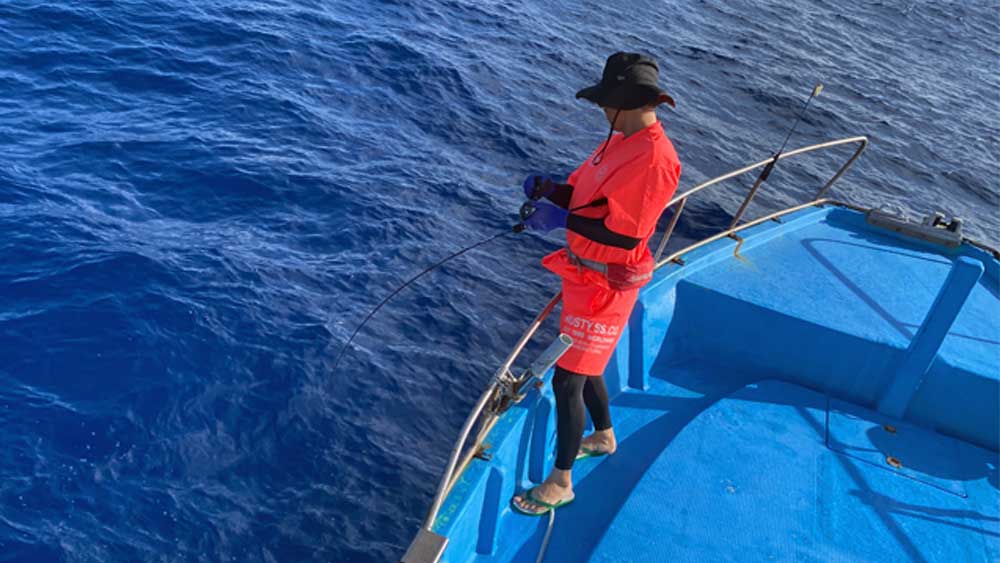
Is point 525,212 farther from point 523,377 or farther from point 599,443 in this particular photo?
point 599,443

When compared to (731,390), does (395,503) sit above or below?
below

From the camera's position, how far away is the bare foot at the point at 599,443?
4.34m

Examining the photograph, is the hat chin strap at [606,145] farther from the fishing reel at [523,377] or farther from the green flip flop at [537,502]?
the green flip flop at [537,502]

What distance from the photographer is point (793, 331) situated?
5102 millimetres

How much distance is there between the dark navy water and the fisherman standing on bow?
1.76 m

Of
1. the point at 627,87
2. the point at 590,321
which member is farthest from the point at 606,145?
the point at 590,321

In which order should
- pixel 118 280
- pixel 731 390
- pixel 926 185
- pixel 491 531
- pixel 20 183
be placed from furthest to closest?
pixel 926 185 < pixel 20 183 < pixel 118 280 < pixel 731 390 < pixel 491 531

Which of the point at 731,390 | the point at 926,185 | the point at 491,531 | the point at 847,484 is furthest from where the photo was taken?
the point at 926,185

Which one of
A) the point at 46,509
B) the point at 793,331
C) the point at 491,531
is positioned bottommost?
the point at 46,509

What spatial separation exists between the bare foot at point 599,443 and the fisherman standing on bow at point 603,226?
260mm

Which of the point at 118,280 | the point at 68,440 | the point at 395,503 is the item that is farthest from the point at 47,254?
the point at 395,503

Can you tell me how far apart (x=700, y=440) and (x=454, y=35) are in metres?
10.3

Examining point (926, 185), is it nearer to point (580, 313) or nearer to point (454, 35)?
point (454, 35)

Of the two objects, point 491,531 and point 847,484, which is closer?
point 491,531
